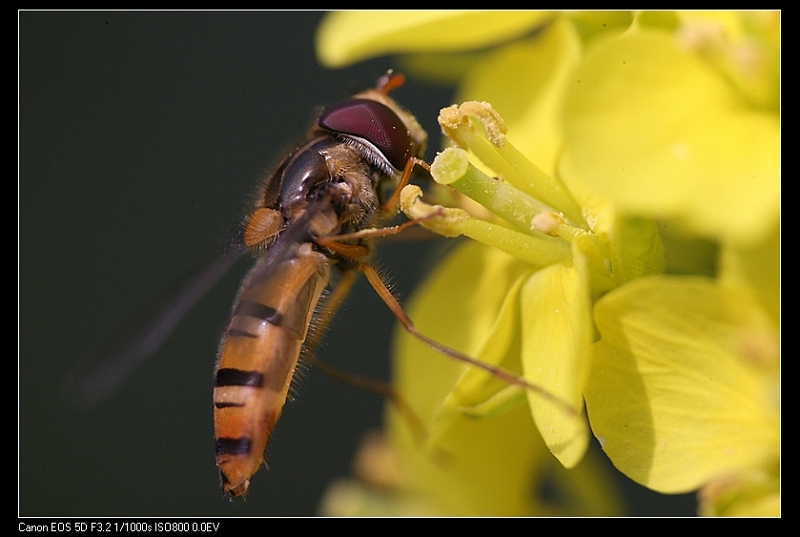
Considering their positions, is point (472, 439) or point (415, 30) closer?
point (415, 30)

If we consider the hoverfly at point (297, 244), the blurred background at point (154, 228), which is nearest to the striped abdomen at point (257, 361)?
the hoverfly at point (297, 244)

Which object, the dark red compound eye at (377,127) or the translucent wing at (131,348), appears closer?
the translucent wing at (131,348)

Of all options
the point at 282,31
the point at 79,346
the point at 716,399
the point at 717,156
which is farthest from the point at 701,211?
A: the point at 79,346

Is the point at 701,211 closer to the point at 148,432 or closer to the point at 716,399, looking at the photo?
the point at 716,399

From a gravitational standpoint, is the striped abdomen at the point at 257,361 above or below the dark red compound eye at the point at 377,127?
below

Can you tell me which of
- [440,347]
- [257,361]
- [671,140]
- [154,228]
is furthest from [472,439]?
[154,228]

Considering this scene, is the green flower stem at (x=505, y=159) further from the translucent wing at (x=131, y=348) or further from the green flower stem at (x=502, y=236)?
the translucent wing at (x=131, y=348)

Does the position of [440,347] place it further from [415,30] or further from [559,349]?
[415,30]
